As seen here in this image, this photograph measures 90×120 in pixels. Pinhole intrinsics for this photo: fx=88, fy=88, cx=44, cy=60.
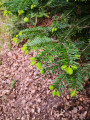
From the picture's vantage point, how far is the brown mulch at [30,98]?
216 centimetres

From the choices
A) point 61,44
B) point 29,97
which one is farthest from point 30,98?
point 61,44

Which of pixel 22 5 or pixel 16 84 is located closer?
pixel 22 5

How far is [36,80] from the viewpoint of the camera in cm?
287

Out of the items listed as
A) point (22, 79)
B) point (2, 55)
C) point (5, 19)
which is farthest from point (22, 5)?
point (5, 19)

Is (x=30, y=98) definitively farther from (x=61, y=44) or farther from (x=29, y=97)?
(x=61, y=44)

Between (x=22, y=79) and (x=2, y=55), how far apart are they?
159cm

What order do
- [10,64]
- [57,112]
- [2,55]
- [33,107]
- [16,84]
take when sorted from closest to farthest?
[57,112], [33,107], [16,84], [10,64], [2,55]

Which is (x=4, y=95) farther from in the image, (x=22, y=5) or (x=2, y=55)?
(x=22, y=5)

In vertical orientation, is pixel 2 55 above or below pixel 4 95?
above

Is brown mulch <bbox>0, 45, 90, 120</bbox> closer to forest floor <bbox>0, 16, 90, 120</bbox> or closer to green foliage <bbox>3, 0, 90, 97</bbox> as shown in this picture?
forest floor <bbox>0, 16, 90, 120</bbox>

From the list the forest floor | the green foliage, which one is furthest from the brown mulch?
the green foliage

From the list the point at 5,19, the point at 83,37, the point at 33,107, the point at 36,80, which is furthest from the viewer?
the point at 5,19

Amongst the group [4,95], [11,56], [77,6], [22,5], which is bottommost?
[4,95]

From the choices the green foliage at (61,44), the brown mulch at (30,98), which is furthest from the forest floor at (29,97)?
the green foliage at (61,44)
